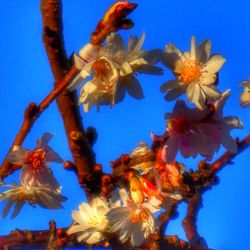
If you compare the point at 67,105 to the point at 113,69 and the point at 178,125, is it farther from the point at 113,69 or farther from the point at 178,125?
the point at 178,125

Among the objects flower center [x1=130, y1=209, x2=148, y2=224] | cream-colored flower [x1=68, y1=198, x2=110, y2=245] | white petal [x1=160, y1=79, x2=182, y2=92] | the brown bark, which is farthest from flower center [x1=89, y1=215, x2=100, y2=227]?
white petal [x1=160, y1=79, x2=182, y2=92]

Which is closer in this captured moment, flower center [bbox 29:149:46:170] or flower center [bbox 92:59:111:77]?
flower center [bbox 92:59:111:77]

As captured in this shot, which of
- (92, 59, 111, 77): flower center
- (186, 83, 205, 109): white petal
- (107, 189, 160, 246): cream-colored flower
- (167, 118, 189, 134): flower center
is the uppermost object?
(92, 59, 111, 77): flower center

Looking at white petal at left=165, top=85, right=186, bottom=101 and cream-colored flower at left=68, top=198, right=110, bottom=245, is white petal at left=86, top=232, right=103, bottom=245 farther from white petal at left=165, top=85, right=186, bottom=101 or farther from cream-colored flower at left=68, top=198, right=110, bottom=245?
white petal at left=165, top=85, right=186, bottom=101

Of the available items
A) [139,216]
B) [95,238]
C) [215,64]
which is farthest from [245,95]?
[95,238]

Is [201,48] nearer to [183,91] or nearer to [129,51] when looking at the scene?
[183,91]

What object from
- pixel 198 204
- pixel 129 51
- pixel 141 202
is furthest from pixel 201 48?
pixel 198 204
